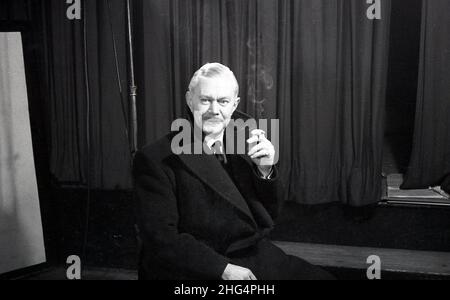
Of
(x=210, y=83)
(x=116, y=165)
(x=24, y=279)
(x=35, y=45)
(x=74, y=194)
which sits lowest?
(x=24, y=279)

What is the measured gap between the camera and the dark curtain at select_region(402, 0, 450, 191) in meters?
1.94

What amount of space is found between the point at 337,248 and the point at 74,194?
132 centimetres

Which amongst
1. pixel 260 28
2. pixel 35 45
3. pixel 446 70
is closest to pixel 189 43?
pixel 260 28

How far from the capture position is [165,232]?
1265 mm

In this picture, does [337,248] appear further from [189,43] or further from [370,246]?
[189,43]

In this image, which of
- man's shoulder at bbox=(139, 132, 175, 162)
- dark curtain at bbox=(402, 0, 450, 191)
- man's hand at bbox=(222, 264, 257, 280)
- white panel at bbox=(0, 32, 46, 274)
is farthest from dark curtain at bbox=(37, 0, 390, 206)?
man's hand at bbox=(222, 264, 257, 280)

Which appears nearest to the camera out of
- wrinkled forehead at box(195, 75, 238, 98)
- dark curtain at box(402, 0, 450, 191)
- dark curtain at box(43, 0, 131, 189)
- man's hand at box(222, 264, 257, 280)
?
man's hand at box(222, 264, 257, 280)

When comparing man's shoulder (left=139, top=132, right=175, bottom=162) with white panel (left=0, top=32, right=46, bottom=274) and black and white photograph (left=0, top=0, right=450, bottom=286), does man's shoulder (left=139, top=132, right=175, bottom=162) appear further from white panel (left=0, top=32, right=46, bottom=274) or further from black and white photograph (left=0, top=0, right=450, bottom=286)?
white panel (left=0, top=32, right=46, bottom=274)

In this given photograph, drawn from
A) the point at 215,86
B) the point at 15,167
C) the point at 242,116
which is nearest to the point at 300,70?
the point at 242,116

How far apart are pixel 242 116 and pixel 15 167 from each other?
1.01m

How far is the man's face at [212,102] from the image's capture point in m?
1.37

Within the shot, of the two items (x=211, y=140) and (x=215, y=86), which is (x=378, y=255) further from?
(x=215, y=86)

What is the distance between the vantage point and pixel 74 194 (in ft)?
7.55

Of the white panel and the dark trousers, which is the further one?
the white panel
